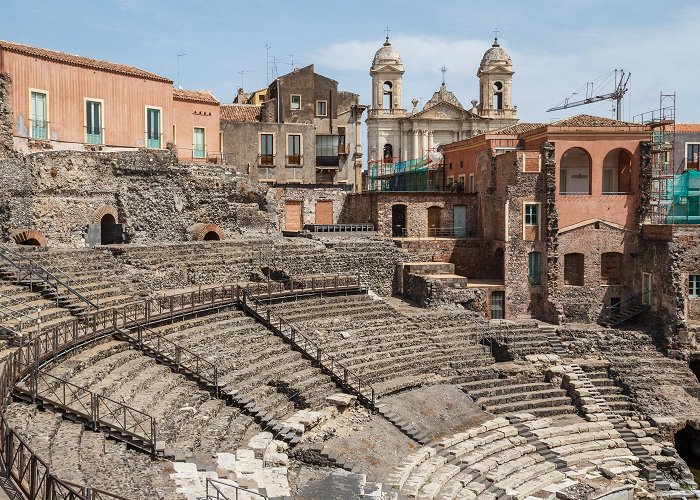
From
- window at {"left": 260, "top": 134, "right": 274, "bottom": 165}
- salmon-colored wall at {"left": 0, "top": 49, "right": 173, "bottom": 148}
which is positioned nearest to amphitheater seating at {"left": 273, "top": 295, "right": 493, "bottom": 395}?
salmon-colored wall at {"left": 0, "top": 49, "right": 173, "bottom": 148}

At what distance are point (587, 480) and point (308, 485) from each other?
10059 mm

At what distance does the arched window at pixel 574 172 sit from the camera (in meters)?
35.5

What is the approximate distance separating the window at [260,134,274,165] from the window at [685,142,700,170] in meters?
20.8

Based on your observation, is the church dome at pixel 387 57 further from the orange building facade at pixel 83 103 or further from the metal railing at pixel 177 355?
the metal railing at pixel 177 355

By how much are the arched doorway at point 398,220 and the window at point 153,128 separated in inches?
454

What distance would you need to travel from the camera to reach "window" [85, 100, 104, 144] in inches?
1209

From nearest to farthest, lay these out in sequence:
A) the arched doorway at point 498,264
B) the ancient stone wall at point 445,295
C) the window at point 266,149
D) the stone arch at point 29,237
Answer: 1. the stone arch at point 29,237
2. the ancient stone wall at point 445,295
3. the arched doorway at point 498,264
4. the window at point 266,149

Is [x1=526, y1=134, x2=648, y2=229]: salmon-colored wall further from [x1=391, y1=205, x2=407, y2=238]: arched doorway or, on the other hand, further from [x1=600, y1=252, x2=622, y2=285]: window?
[x1=391, y1=205, x2=407, y2=238]: arched doorway

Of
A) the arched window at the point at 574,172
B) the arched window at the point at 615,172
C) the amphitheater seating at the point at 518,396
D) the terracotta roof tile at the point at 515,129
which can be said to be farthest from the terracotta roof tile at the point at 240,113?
the amphitheater seating at the point at 518,396

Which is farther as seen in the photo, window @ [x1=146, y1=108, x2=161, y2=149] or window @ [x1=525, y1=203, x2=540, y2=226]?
window @ [x1=525, y1=203, x2=540, y2=226]

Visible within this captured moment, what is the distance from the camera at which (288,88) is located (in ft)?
145

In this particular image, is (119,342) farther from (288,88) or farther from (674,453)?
(288,88)

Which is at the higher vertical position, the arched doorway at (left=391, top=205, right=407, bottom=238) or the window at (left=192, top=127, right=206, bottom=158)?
the window at (left=192, top=127, right=206, bottom=158)

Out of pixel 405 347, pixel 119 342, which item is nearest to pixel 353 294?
pixel 405 347
